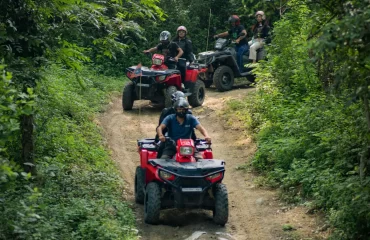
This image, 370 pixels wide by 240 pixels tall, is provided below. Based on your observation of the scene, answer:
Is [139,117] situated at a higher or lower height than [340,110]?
lower

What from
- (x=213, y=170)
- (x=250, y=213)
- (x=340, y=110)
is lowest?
(x=250, y=213)

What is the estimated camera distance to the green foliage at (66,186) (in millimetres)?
7944

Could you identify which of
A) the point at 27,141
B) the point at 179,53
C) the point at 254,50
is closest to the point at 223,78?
the point at 254,50

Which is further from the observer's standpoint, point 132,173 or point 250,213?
point 132,173

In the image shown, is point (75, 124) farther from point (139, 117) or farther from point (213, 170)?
point (213, 170)

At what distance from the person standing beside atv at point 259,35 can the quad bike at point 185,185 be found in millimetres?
10607

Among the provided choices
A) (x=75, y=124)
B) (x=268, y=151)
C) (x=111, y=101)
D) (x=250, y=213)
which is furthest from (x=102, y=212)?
(x=111, y=101)

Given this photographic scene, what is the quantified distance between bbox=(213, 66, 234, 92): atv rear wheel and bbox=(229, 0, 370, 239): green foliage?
265 centimetres

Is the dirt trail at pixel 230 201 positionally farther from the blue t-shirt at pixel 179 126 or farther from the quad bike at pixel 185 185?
the blue t-shirt at pixel 179 126

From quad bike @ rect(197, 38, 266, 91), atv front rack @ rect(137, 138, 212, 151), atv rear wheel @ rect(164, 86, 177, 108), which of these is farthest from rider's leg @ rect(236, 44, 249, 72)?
atv front rack @ rect(137, 138, 212, 151)

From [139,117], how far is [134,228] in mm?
7825

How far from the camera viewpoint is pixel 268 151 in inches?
535

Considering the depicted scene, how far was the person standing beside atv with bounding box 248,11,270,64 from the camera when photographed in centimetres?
2084

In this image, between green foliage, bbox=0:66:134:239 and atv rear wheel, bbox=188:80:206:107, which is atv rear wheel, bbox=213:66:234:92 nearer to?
atv rear wheel, bbox=188:80:206:107
